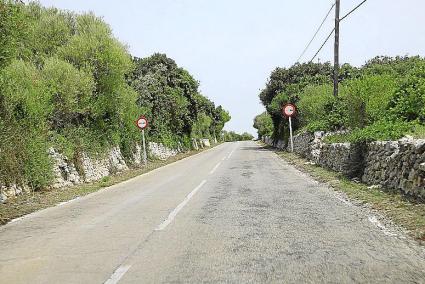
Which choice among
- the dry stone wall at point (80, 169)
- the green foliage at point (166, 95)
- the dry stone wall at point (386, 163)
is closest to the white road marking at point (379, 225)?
the dry stone wall at point (386, 163)

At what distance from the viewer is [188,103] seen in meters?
49.9

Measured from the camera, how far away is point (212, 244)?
269 inches

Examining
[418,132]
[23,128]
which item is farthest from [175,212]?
[23,128]

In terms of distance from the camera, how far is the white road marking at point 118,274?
5.24 m

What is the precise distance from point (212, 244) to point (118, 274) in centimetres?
176

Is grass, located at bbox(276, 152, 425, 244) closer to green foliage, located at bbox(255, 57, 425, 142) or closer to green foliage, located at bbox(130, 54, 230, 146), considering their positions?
green foliage, located at bbox(255, 57, 425, 142)

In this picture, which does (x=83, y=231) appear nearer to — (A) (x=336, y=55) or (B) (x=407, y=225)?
(B) (x=407, y=225)

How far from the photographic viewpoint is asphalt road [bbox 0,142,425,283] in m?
5.34

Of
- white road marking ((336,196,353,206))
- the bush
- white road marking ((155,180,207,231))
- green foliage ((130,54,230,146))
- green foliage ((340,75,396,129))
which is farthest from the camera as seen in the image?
green foliage ((130,54,230,146))

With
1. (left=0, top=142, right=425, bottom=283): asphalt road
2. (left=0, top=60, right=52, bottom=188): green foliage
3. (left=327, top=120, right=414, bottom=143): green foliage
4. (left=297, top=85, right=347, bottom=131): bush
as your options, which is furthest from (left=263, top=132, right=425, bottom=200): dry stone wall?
(left=0, top=60, right=52, bottom=188): green foliage

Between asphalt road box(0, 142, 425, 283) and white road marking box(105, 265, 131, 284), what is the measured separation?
0.02 m

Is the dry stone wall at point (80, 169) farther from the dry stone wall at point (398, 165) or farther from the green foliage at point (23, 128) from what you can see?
the dry stone wall at point (398, 165)

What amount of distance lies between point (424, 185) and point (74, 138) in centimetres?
1521

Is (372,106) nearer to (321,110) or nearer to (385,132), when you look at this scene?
(385,132)
